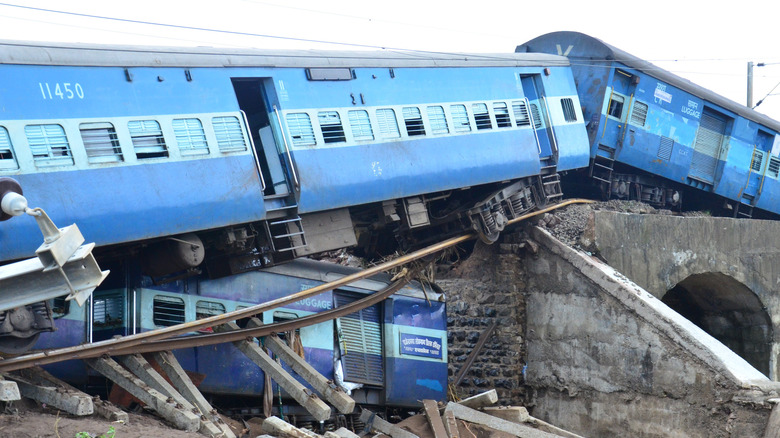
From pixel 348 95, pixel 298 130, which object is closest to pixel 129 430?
pixel 298 130

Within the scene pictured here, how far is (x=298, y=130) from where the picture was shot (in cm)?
1380

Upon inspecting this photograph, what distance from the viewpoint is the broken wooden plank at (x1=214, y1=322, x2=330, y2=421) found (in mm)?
12719

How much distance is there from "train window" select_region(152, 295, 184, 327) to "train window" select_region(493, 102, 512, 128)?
266 inches

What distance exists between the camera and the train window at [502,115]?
55.5 feet

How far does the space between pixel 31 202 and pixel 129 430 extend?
2.86m

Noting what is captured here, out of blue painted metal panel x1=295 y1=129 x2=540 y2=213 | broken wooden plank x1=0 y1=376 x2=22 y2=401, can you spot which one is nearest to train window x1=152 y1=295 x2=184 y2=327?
blue painted metal panel x1=295 y1=129 x2=540 y2=213

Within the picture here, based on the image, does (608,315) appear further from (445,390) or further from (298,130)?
(298,130)

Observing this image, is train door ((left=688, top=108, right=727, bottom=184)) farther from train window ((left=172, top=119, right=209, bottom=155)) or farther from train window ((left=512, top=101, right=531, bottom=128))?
train window ((left=172, top=119, right=209, bottom=155))

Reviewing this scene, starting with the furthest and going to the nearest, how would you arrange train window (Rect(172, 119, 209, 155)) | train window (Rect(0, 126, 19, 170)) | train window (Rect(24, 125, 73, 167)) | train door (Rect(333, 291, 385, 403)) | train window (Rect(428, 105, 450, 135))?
train window (Rect(428, 105, 450, 135)) < train door (Rect(333, 291, 385, 403)) < train window (Rect(172, 119, 209, 155)) < train window (Rect(24, 125, 73, 167)) < train window (Rect(0, 126, 19, 170))

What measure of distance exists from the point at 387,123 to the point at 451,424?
4.81 meters

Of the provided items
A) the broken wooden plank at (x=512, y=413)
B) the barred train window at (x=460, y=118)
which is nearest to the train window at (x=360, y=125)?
the barred train window at (x=460, y=118)

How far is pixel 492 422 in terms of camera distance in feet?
48.0

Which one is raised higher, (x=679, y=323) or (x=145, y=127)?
(x=145, y=127)

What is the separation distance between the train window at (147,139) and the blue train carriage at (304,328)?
171 cm
